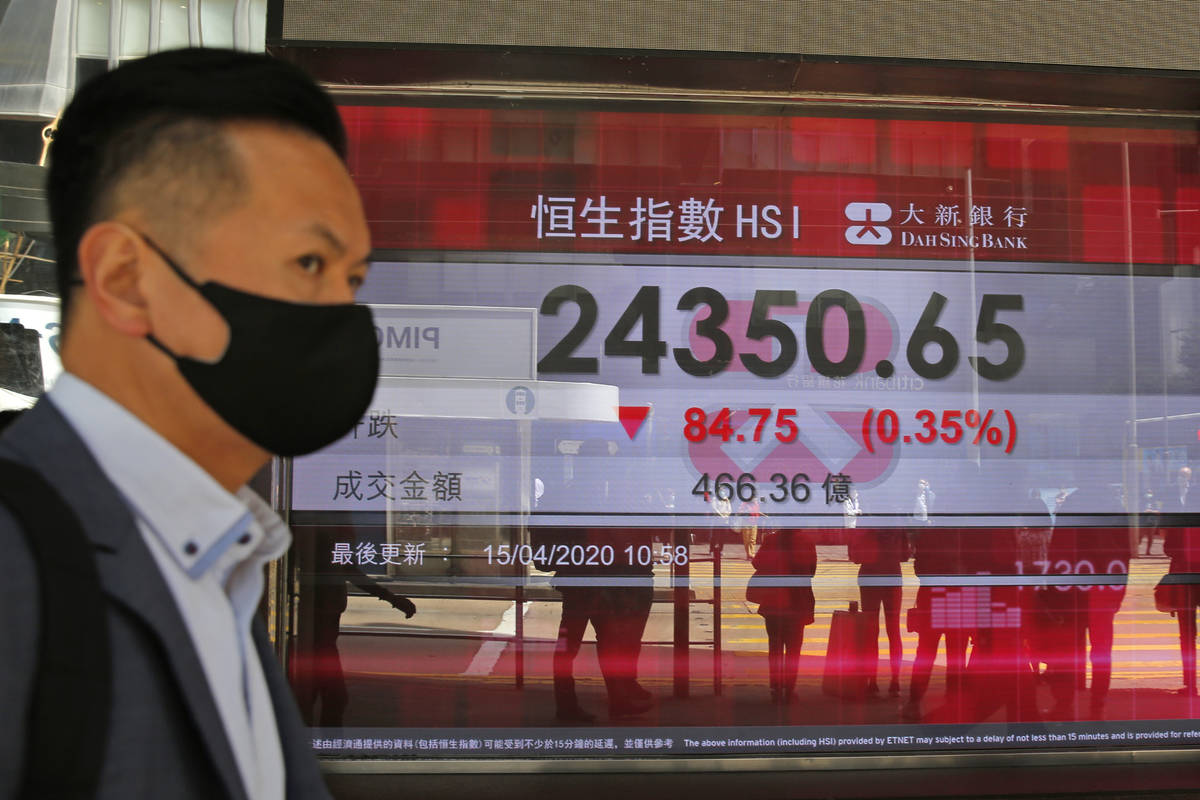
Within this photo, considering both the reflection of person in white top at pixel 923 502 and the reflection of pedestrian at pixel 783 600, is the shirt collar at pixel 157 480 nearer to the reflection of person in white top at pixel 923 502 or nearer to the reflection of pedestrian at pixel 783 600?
the reflection of pedestrian at pixel 783 600

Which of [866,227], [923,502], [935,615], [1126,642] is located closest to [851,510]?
[923,502]

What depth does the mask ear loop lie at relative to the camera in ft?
3.74

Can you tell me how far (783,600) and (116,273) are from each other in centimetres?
341

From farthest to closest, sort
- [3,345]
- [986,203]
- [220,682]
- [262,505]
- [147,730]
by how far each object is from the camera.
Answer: [986,203] < [3,345] < [262,505] < [220,682] < [147,730]

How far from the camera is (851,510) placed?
4.15 metres

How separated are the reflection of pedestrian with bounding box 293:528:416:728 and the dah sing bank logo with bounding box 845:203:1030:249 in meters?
2.49

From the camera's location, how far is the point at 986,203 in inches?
169

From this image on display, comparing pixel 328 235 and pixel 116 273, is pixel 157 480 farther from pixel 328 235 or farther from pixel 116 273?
pixel 328 235

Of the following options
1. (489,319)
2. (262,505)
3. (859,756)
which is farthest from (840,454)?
(262,505)

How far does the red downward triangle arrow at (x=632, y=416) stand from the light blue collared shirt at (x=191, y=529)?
9.73ft

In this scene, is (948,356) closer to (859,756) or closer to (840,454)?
(840,454)

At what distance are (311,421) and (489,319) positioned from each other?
2.84 metres

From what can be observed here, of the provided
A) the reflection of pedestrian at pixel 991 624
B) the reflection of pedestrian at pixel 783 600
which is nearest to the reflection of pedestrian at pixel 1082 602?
the reflection of pedestrian at pixel 991 624

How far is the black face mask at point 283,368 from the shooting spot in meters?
1.18
